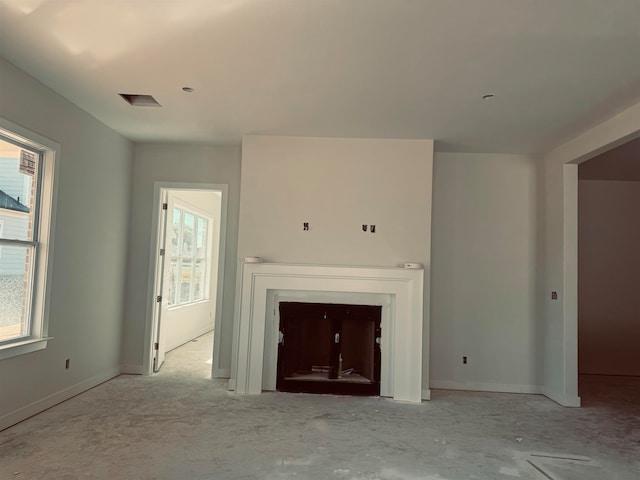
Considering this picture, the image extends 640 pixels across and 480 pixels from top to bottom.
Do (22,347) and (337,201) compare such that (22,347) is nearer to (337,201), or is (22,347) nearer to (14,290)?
(14,290)

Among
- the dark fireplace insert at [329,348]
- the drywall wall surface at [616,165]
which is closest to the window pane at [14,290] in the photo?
the dark fireplace insert at [329,348]

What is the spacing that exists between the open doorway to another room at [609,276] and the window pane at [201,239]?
6059 mm

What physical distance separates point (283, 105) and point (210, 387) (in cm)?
292

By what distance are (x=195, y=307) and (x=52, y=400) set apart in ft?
13.0

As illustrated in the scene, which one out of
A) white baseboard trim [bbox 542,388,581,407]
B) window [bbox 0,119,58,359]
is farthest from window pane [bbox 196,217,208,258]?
white baseboard trim [bbox 542,388,581,407]

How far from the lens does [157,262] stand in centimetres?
525

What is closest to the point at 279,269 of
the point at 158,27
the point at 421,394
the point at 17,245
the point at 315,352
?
the point at 315,352

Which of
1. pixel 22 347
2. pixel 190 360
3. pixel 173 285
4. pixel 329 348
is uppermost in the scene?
pixel 173 285

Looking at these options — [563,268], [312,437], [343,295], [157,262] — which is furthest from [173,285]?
[563,268]

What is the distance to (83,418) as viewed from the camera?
361cm

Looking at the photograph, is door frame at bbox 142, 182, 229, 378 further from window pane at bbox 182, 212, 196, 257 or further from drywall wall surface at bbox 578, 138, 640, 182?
drywall wall surface at bbox 578, 138, 640, 182

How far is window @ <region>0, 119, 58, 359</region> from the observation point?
333 cm

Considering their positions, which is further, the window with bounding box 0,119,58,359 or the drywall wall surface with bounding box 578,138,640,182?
the drywall wall surface with bounding box 578,138,640,182

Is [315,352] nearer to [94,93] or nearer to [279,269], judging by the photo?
[279,269]
